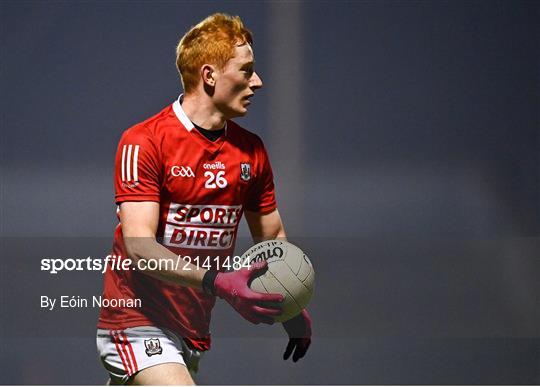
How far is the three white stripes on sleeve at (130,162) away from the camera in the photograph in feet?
9.08

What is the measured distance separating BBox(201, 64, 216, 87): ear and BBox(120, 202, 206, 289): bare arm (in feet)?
1.42

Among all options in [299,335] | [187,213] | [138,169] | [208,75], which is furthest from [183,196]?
[299,335]

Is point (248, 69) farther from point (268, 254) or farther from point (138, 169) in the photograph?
point (268, 254)

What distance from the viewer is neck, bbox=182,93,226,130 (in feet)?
9.57

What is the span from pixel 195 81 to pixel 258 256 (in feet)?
1.95

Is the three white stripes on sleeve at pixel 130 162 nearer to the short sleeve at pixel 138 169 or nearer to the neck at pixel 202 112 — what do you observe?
the short sleeve at pixel 138 169

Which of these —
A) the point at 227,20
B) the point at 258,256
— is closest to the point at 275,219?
the point at 258,256

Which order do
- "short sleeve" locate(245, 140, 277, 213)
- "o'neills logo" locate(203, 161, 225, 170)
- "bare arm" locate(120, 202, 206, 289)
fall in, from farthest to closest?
1. "short sleeve" locate(245, 140, 277, 213)
2. "o'neills logo" locate(203, 161, 225, 170)
3. "bare arm" locate(120, 202, 206, 289)

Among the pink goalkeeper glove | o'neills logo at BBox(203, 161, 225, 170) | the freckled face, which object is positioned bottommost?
the pink goalkeeper glove

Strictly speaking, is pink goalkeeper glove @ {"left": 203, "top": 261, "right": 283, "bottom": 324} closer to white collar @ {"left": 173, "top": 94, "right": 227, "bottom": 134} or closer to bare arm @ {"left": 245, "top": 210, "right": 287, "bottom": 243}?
bare arm @ {"left": 245, "top": 210, "right": 287, "bottom": 243}

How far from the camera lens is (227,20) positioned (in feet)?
9.64

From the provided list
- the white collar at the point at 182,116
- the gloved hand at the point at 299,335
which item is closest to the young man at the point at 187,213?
the white collar at the point at 182,116

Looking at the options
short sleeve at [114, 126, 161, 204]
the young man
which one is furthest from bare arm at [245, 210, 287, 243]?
short sleeve at [114, 126, 161, 204]

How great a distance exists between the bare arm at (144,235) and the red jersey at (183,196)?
0.04 meters
